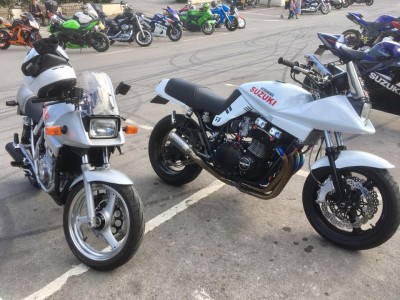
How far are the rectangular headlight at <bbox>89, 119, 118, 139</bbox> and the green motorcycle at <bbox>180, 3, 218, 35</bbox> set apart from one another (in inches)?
575

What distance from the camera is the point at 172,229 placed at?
3.60m

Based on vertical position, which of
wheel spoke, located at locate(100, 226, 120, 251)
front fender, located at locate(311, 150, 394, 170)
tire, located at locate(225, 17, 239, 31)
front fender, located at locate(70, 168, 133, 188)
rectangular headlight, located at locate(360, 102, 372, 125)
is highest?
rectangular headlight, located at locate(360, 102, 372, 125)

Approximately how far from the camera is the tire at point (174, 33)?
1497cm

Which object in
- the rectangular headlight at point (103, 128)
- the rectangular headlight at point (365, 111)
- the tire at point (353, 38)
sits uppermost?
the rectangular headlight at point (365, 111)

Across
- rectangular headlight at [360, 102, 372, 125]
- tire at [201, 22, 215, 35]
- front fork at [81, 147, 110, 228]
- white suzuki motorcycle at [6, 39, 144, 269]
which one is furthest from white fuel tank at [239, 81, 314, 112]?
tire at [201, 22, 215, 35]

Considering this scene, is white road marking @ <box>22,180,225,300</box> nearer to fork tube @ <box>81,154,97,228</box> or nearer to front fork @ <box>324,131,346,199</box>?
fork tube @ <box>81,154,97,228</box>

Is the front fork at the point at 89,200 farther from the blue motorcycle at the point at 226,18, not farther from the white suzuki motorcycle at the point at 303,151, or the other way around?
the blue motorcycle at the point at 226,18

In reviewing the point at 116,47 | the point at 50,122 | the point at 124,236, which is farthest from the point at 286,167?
the point at 116,47

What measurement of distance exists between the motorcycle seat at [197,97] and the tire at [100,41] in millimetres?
9319

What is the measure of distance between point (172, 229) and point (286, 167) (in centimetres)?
112

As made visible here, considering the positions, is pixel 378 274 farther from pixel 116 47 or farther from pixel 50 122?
pixel 116 47

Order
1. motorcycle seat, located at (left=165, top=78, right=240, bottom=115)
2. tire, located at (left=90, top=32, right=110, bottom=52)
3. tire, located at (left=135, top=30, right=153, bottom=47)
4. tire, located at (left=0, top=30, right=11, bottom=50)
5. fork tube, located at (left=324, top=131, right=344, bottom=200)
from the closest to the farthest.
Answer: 1. fork tube, located at (left=324, top=131, right=344, bottom=200)
2. motorcycle seat, located at (left=165, top=78, right=240, bottom=115)
3. tire, located at (left=90, top=32, right=110, bottom=52)
4. tire, located at (left=0, top=30, right=11, bottom=50)
5. tire, located at (left=135, top=30, right=153, bottom=47)

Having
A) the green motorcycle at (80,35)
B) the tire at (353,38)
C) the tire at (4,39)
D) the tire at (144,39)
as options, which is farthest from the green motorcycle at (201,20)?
the tire at (4,39)

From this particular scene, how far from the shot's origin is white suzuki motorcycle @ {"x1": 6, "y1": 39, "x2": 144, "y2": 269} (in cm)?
287
